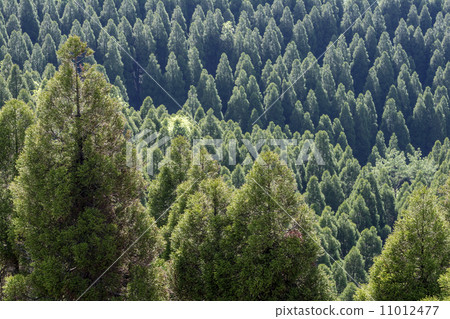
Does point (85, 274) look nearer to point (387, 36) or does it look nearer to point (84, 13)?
point (84, 13)

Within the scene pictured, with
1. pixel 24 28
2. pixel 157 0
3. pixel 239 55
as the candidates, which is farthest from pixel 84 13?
pixel 239 55

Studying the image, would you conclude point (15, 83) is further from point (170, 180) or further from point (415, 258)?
point (415, 258)

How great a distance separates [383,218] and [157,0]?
110 meters

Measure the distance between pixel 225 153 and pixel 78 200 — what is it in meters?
59.1

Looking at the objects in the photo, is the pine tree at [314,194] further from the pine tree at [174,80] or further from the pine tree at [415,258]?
the pine tree at [174,80]

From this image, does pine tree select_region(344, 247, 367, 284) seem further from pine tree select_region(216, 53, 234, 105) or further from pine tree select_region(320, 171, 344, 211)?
pine tree select_region(216, 53, 234, 105)

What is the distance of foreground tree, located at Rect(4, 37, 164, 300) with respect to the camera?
2234 centimetres

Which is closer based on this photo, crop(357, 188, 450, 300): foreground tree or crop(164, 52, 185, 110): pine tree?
crop(357, 188, 450, 300): foreground tree

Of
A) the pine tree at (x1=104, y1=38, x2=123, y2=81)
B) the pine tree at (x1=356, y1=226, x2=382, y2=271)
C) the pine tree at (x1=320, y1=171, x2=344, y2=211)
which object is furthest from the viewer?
the pine tree at (x1=104, y1=38, x2=123, y2=81)

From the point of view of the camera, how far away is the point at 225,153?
81.9m

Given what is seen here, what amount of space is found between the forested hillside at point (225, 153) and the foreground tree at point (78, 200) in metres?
0.06

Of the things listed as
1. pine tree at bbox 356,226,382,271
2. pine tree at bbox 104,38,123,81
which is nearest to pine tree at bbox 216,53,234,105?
pine tree at bbox 104,38,123,81

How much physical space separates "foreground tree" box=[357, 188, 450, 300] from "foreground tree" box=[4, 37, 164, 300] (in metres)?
10.0

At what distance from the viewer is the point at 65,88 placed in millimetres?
23344
